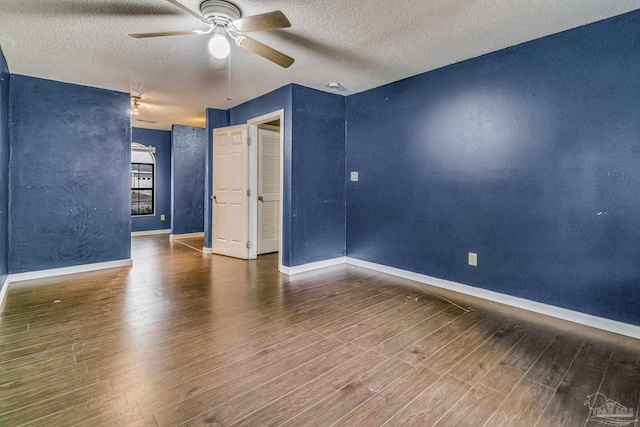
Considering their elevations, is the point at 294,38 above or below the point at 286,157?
above

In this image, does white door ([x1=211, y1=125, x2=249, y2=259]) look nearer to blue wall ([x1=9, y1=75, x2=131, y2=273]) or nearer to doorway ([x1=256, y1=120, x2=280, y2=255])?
doorway ([x1=256, y1=120, x2=280, y2=255])

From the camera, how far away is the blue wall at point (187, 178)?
6.83 metres

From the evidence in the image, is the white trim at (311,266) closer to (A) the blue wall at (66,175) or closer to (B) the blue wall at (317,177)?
(B) the blue wall at (317,177)

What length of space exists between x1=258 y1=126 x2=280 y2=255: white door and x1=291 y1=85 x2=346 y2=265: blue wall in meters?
1.17

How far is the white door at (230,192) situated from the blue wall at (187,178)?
1914mm

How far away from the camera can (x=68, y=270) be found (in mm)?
4090

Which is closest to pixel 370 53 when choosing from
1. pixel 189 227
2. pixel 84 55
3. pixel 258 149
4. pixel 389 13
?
pixel 389 13

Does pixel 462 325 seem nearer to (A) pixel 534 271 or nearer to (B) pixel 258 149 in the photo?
(A) pixel 534 271

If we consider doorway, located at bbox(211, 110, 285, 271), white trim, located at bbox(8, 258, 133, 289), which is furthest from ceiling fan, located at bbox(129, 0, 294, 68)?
white trim, located at bbox(8, 258, 133, 289)

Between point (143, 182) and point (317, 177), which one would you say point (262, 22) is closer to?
point (317, 177)

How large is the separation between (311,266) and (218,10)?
307 cm

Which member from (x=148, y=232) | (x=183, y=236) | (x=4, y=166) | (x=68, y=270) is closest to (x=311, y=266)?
(x=68, y=270)

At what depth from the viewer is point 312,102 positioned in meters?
4.29

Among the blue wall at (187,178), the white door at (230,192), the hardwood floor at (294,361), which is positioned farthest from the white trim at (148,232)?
the hardwood floor at (294,361)
